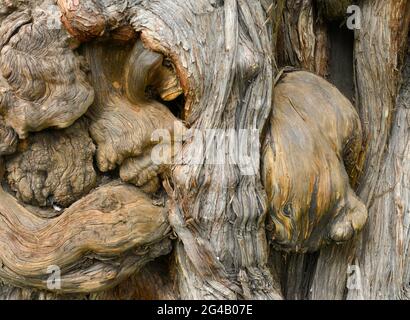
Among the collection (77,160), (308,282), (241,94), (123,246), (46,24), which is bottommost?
(308,282)

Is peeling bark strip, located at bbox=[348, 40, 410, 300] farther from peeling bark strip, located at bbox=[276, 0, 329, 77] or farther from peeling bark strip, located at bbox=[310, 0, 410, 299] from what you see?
peeling bark strip, located at bbox=[276, 0, 329, 77]

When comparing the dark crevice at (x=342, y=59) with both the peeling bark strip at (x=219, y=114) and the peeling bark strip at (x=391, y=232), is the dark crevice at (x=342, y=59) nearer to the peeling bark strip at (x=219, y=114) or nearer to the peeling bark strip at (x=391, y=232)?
the peeling bark strip at (x=391, y=232)

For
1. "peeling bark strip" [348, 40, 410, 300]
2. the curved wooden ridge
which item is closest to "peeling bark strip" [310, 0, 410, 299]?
"peeling bark strip" [348, 40, 410, 300]

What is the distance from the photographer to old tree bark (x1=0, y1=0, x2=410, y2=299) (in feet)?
3.33

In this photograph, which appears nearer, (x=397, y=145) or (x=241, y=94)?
(x=241, y=94)

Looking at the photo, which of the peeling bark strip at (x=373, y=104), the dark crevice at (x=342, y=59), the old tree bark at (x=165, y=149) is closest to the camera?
the old tree bark at (x=165, y=149)

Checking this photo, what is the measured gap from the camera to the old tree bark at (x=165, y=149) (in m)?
1.01

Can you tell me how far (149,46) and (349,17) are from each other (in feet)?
1.55

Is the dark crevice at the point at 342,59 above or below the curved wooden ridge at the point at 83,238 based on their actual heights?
above

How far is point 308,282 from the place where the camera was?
1.25 meters

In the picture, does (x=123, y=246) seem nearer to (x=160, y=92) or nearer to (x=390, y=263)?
(x=160, y=92)

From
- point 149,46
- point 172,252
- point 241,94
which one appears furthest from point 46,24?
point 172,252

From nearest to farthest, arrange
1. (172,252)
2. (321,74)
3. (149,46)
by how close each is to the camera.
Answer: (149,46), (172,252), (321,74)

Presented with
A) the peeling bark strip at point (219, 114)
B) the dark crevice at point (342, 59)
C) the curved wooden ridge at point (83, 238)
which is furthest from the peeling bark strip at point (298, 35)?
the curved wooden ridge at point (83, 238)
